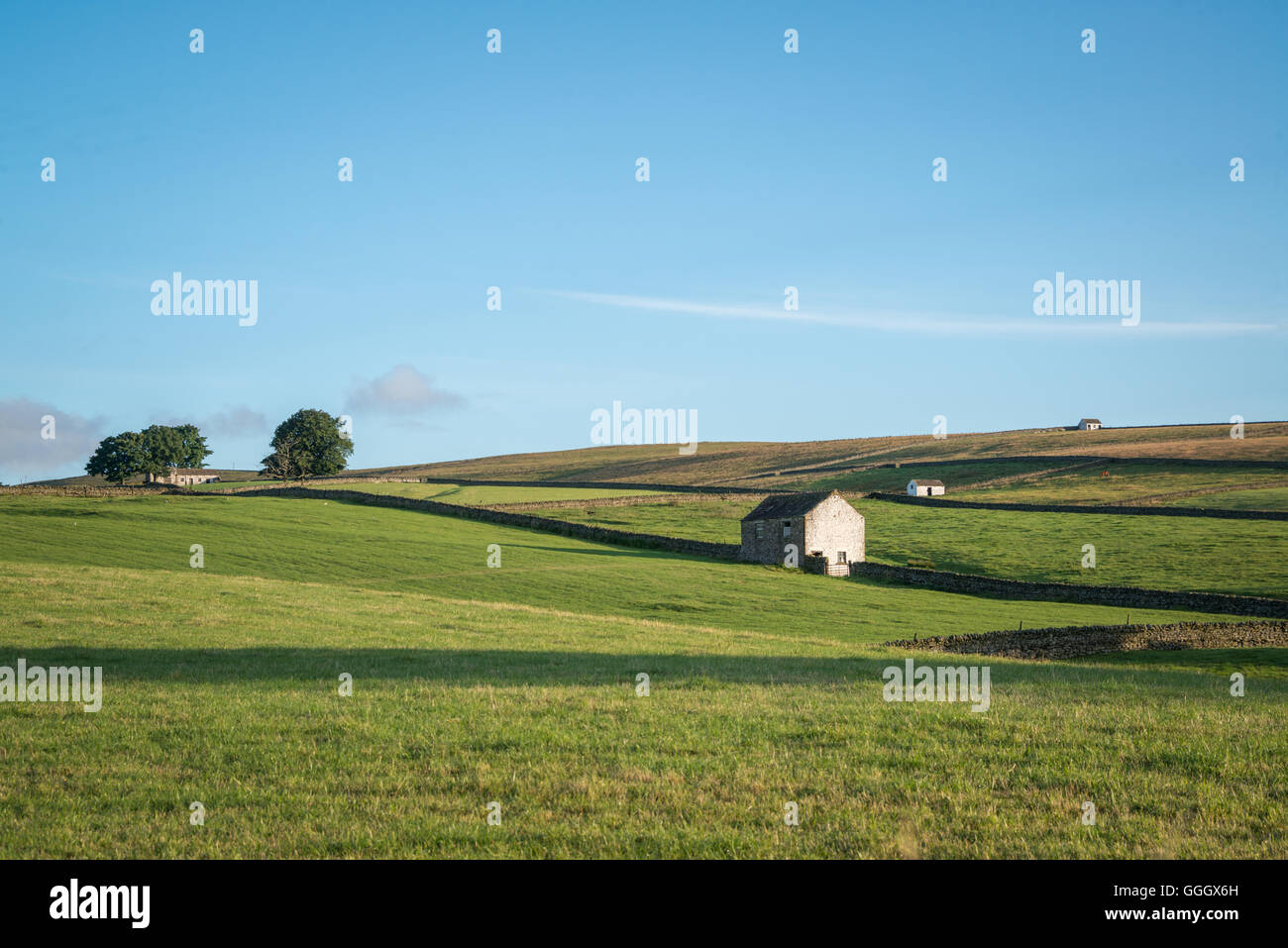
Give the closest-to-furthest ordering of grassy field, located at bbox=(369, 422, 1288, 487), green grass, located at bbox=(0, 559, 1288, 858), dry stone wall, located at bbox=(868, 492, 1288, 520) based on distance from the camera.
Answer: green grass, located at bbox=(0, 559, 1288, 858)
dry stone wall, located at bbox=(868, 492, 1288, 520)
grassy field, located at bbox=(369, 422, 1288, 487)

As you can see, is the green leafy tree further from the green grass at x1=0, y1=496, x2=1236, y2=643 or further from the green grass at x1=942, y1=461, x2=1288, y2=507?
the green grass at x1=942, y1=461, x2=1288, y2=507

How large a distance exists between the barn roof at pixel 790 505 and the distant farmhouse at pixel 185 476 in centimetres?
8766

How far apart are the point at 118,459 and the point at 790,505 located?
344 ft

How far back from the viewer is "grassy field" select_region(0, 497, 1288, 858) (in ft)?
31.9

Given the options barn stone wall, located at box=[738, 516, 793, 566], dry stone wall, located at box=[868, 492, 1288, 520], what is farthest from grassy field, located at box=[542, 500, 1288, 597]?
barn stone wall, located at box=[738, 516, 793, 566]

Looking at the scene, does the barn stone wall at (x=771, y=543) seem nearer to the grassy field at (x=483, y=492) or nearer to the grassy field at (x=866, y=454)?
the grassy field at (x=483, y=492)

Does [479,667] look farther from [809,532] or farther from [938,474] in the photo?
[938,474]

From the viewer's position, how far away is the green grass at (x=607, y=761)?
9.62 meters

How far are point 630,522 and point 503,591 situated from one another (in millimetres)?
33652

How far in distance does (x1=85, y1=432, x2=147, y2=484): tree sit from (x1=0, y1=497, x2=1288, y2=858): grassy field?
11045 cm

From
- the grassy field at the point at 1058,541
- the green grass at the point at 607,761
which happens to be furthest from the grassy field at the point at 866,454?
the green grass at the point at 607,761

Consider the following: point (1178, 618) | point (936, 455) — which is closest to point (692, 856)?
point (1178, 618)
